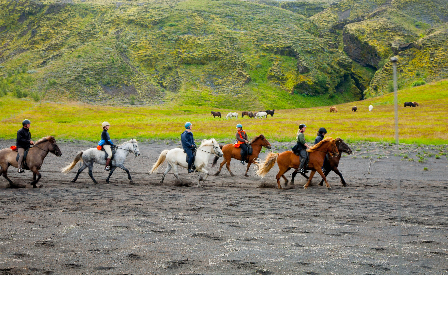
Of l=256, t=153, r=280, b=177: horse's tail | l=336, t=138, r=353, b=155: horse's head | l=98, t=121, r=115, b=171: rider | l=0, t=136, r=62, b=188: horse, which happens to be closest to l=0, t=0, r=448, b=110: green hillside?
l=98, t=121, r=115, b=171: rider

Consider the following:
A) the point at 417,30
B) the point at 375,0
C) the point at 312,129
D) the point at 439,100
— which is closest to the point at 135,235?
the point at 312,129

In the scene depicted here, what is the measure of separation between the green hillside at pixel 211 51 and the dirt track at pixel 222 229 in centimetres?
8212

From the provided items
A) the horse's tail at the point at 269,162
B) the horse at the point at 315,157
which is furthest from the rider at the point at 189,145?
the horse at the point at 315,157

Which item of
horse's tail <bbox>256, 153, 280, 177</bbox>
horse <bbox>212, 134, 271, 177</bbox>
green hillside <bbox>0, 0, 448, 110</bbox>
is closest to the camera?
horse's tail <bbox>256, 153, 280, 177</bbox>

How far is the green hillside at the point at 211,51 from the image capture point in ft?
341

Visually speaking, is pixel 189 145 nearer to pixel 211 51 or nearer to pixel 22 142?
pixel 22 142

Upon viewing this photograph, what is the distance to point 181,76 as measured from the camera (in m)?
115

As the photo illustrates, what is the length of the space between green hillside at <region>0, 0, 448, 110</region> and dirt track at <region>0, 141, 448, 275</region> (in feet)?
269

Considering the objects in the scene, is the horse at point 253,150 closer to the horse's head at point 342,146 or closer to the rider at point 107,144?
the horse's head at point 342,146

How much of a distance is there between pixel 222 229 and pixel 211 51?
392 feet

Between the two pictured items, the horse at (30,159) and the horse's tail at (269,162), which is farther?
the horse's tail at (269,162)

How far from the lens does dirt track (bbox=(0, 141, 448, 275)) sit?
7.35 meters

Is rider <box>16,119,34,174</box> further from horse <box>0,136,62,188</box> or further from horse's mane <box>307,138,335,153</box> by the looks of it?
horse's mane <box>307,138,335,153</box>

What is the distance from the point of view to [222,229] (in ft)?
33.5
